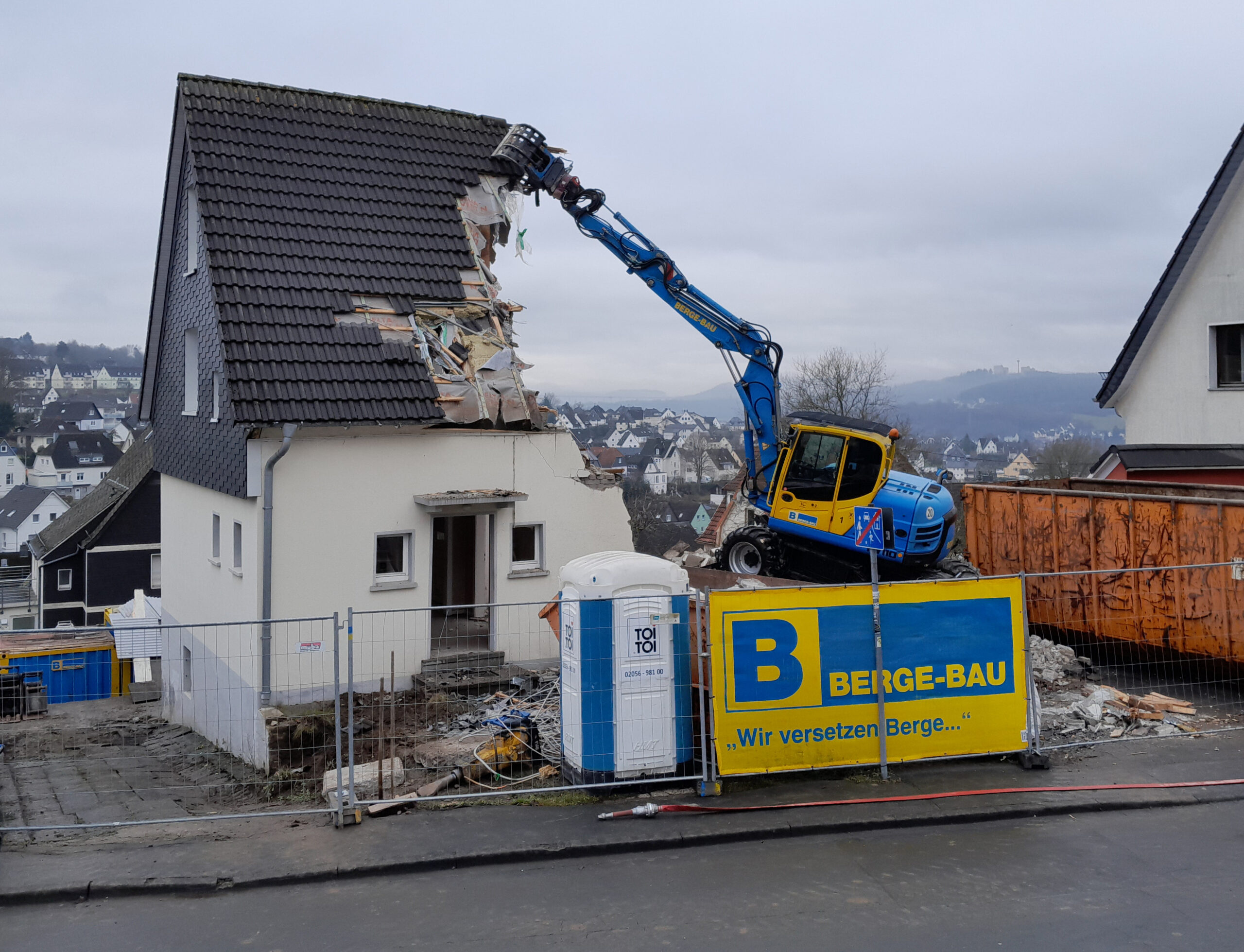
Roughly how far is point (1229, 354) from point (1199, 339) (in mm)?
624

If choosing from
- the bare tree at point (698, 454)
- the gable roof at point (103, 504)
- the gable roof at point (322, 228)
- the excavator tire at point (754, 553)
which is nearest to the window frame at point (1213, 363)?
the excavator tire at point (754, 553)

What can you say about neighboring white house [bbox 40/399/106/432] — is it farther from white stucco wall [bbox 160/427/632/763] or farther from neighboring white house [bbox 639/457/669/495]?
white stucco wall [bbox 160/427/632/763]

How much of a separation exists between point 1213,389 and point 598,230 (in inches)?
495

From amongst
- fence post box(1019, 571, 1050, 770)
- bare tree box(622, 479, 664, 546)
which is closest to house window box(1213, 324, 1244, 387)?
fence post box(1019, 571, 1050, 770)

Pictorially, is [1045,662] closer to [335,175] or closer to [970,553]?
[970,553]

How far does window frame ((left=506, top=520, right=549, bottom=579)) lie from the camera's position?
15.0 m

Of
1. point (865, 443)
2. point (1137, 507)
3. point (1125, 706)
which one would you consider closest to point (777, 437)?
point (865, 443)

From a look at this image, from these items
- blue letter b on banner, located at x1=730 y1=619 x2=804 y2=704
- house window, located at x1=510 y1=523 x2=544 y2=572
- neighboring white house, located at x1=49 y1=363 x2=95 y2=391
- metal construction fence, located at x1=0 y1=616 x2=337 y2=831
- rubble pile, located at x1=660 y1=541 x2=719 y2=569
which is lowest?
metal construction fence, located at x1=0 y1=616 x2=337 y2=831

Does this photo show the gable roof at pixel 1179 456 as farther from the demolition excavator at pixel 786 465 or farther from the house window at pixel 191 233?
the house window at pixel 191 233

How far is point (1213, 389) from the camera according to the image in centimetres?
1998

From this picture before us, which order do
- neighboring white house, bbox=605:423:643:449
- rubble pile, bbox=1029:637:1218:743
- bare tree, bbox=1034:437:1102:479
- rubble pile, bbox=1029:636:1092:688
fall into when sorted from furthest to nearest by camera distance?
neighboring white house, bbox=605:423:643:449, bare tree, bbox=1034:437:1102:479, rubble pile, bbox=1029:636:1092:688, rubble pile, bbox=1029:637:1218:743

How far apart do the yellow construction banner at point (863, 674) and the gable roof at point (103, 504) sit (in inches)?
1549

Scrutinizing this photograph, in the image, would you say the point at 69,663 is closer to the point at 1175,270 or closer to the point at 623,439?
the point at 1175,270

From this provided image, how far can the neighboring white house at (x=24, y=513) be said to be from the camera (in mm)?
76875
